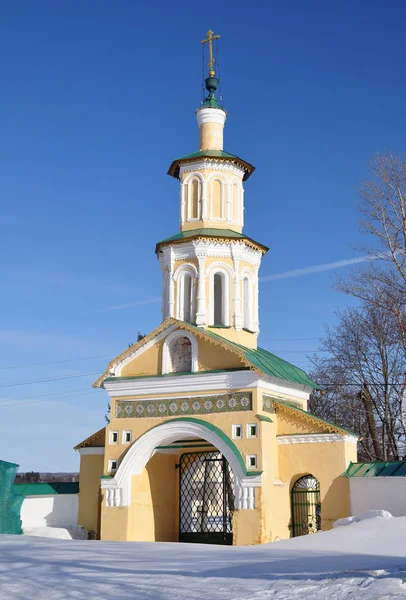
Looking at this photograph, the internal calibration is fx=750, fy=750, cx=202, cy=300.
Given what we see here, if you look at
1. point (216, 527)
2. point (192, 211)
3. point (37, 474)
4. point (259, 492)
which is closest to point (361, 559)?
point (259, 492)

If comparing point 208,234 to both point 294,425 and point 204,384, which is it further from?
point 294,425

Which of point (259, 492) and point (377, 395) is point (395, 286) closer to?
point (259, 492)

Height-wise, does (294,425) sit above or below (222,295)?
below

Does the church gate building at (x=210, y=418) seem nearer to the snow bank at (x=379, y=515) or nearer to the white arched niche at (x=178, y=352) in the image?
the white arched niche at (x=178, y=352)

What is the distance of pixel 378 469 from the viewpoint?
50.4ft

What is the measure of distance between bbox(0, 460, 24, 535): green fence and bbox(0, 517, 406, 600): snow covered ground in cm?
566

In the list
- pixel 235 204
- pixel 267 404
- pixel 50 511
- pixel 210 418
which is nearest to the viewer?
pixel 210 418

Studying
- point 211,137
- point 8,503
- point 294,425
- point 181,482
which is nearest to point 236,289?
point 294,425

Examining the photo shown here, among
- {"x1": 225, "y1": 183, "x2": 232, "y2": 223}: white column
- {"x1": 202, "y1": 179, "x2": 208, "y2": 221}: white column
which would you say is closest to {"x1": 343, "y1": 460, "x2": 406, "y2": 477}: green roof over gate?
{"x1": 225, "y1": 183, "x2": 232, "y2": 223}: white column

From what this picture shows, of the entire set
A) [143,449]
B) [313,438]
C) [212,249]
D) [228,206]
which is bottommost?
[143,449]

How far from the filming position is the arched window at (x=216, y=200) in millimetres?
19562

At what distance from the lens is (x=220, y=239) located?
61.1 ft

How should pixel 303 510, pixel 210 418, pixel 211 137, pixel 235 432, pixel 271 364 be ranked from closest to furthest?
Answer: pixel 235 432 → pixel 210 418 → pixel 303 510 → pixel 271 364 → pixel 211 137

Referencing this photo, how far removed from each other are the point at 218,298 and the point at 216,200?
2.58m
